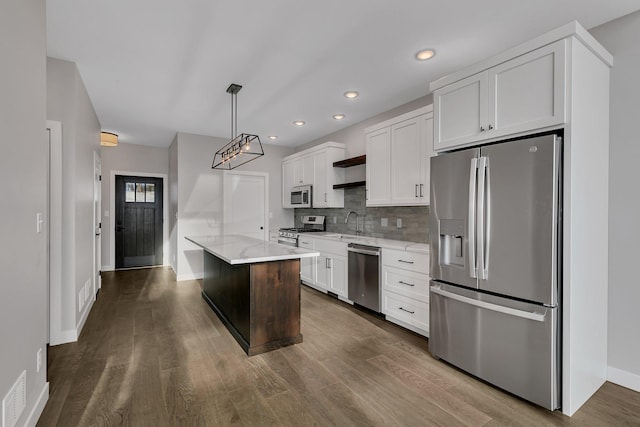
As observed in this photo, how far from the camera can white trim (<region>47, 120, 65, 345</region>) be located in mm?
2883

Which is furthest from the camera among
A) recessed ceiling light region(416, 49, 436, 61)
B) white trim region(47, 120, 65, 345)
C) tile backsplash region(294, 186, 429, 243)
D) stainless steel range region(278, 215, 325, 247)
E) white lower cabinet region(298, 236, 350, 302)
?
stainless steel range region(278, 215, 325, 247)

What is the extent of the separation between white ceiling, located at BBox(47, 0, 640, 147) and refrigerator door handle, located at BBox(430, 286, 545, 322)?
2.07m

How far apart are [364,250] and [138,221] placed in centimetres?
531

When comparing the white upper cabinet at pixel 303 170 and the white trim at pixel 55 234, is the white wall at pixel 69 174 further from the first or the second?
the white upper cabinet at pixel 303 170

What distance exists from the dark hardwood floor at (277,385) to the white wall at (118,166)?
3.48 meters

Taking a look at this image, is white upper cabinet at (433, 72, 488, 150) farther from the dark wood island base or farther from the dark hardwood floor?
the dark hardwood floor

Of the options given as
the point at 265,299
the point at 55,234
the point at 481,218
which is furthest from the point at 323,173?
the point at 55,234

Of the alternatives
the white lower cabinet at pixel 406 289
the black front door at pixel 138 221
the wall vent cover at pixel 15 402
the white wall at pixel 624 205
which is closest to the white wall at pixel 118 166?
the black front door at pixel 138 221

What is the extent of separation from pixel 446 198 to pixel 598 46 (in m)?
1.39

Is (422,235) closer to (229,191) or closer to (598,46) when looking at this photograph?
(598,46)

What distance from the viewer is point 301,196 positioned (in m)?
5.57

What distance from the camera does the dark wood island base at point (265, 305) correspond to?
2.74 meters

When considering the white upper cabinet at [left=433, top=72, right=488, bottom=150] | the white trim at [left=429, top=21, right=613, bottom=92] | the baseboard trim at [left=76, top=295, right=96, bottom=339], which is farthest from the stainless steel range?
the white trim at [left=429, top=21, right=613, bottom=92]

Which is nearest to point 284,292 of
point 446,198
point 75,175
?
point 446,198
